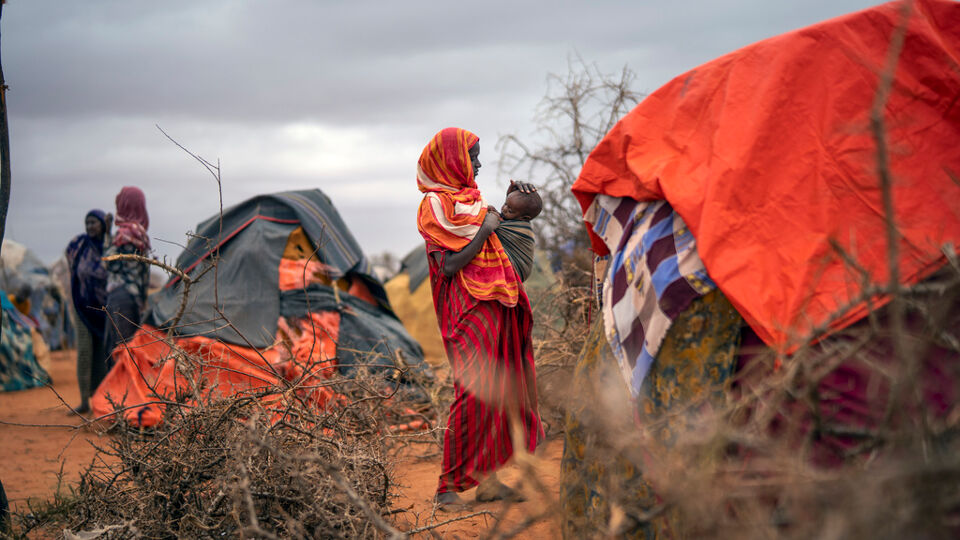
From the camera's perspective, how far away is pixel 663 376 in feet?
7.22

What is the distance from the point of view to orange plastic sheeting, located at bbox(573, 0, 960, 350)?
1905mm

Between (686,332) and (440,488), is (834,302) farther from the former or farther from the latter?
(440,488)

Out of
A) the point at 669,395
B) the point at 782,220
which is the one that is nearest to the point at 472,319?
the point at 669,395

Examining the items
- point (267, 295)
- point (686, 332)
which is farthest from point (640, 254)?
point (267, 295)

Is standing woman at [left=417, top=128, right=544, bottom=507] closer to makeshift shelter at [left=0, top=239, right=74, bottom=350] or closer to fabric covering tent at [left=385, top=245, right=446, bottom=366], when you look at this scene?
fabric covering tent at [left=385, top=245, right=446, bottom=366]

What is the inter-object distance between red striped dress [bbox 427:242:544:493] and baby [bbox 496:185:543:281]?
181 mm

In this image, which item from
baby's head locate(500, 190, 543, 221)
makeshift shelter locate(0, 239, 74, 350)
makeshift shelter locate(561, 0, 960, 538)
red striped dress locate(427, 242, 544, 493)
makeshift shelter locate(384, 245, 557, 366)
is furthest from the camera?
makeshift shelter locate(0, 239, 74, 350)

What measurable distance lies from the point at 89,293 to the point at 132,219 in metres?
0.94

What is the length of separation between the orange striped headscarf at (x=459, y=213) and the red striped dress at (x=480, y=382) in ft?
0.27

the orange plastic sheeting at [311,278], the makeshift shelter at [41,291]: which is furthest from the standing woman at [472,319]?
the makeshift shelter at [41,291]

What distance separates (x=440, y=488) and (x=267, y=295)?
11.5 feet

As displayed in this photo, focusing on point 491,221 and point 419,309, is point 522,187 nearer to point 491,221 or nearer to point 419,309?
point 491,221

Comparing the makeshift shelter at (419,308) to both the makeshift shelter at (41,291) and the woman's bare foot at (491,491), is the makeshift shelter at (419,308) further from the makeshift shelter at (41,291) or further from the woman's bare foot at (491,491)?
the makeshift shelter at (41,291)

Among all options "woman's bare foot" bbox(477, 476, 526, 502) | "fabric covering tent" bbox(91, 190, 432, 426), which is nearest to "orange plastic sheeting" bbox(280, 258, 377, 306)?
"fabric covering tent" bbox(91, 190, 432, 426)
